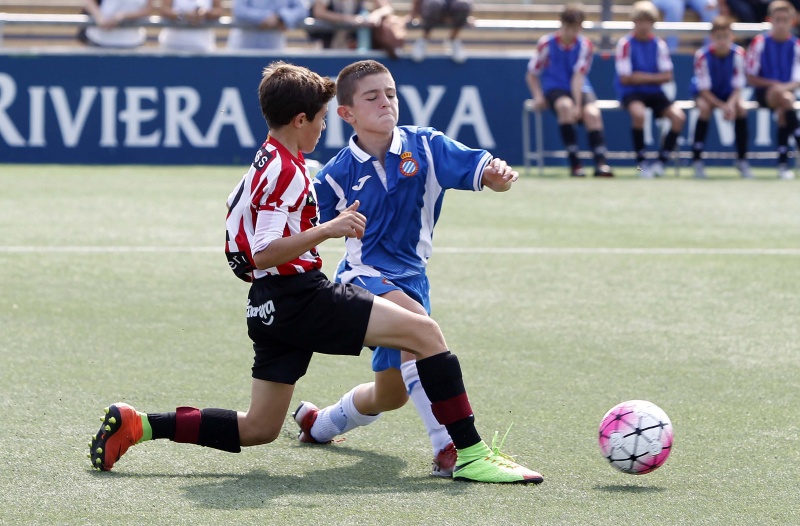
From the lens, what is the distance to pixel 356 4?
56.9 feet

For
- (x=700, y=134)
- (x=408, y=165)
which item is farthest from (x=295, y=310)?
(x=700, y=134)

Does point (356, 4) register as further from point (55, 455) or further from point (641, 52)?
point (55, 455)

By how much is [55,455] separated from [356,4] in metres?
13.2

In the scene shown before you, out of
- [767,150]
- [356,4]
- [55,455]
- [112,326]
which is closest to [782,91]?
[767,150]

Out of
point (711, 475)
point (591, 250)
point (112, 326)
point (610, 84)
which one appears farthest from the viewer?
point (610, 84)

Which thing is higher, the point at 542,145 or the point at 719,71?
the point at 719,71

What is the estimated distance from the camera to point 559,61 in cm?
1576

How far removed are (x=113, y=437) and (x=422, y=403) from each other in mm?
1123

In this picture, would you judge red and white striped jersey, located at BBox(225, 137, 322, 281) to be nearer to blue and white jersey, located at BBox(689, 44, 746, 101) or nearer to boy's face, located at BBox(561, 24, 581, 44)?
boy's face, located at BBox(561, 24, 581, 44)

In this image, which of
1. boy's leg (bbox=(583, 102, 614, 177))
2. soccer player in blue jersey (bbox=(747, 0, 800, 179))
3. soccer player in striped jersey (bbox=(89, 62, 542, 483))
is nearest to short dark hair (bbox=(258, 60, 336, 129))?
soccer player in striped jersey (bbox=(89, 62, 542, 483))

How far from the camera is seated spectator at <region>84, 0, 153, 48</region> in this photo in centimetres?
1652

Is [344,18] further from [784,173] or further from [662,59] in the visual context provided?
[784,173]

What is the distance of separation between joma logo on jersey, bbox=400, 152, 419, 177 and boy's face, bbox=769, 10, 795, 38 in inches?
486

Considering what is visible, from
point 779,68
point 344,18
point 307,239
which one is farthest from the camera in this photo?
point 344,18
